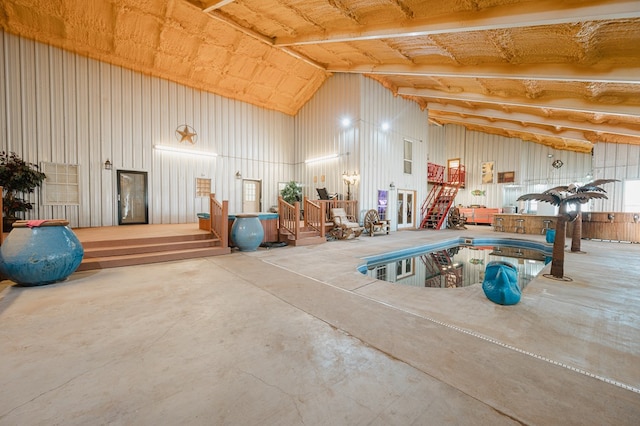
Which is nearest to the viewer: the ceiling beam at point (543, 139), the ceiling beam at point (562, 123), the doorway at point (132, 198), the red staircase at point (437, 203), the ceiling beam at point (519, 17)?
the ceiling beam at point (519, 17)

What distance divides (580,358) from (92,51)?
13.1m

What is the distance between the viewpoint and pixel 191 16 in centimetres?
797

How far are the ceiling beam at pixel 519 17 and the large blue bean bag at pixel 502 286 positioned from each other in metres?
3.73

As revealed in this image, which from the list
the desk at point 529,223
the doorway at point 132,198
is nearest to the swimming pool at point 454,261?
the desk at point 529,223

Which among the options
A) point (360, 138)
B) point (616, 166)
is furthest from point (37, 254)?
point (616, 166)

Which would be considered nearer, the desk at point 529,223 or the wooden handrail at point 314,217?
the wooden handrail at point 314,217

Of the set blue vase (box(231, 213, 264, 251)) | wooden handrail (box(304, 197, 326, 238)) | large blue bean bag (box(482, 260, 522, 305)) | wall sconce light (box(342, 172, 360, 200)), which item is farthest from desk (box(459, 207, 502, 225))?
large blue bean bag (box(482, 260, 522, 305))

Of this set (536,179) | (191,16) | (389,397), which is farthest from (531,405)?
(536,179)

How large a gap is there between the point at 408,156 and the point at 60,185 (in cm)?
1381

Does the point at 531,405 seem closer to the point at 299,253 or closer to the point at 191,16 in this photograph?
the point at 299,253

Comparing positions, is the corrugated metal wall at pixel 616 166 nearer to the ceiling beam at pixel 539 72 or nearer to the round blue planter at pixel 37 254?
the ceiling beam at pixel 539 72

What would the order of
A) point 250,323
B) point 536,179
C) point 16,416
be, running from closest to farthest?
1. point 16,416
2. point 250,323
3. point 536,179

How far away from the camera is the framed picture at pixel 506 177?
623 inches

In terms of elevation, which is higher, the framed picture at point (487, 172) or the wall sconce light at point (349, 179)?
the framed picture at point (487, 172)
